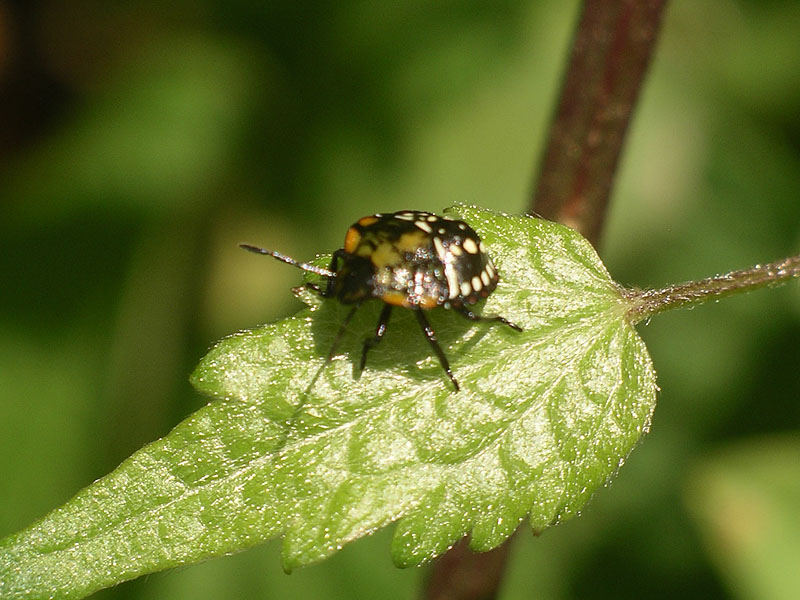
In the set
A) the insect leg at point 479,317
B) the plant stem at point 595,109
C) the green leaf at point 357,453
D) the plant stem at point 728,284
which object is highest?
the plant stem at point 595,109

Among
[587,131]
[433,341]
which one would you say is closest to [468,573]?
[433,341]

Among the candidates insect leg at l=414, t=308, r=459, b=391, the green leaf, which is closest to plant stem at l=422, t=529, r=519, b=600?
the green leaf

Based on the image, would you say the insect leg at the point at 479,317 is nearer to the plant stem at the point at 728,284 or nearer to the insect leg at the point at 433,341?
the insect leg at the point at 433,341

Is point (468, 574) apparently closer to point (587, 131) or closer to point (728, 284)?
point (728, 284)

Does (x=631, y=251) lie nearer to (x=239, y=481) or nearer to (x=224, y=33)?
(x=224, y=33)

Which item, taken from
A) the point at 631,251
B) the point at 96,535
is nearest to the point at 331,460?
the point at 96,535

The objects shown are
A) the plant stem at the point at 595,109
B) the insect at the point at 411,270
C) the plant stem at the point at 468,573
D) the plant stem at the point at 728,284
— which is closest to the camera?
the plant stem at the point at 728,284

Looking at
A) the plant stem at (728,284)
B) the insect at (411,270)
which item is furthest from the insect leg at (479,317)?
the plant stem at (728,284)
